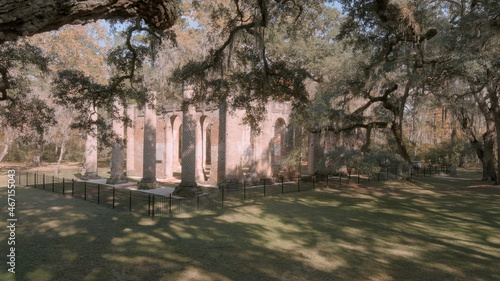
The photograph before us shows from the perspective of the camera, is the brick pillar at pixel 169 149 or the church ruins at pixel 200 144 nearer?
the church ruins at pixel 200 144

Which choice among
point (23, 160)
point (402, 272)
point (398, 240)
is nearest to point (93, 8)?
point (402, 272)

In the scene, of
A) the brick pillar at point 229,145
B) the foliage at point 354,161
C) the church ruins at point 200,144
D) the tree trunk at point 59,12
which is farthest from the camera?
the brick pillar at point 229,145

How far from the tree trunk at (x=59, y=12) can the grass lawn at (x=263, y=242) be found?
499cm

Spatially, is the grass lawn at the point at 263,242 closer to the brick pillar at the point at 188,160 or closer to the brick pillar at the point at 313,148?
the brick pillar at the point at 188,160

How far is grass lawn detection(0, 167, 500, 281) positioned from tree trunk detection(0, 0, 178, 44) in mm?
4994

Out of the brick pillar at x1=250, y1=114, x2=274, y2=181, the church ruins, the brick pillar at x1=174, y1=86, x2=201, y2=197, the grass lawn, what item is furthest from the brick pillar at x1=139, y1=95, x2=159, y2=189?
the brick pillar at x1=250, y1=114, x2=274, y2=181

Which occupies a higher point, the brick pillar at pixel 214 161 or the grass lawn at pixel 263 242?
the brick pillar at pixel 214 161

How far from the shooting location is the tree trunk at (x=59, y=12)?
3305mm

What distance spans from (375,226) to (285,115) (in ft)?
50.7

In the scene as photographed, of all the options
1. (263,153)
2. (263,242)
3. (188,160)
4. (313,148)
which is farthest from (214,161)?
(263,242)

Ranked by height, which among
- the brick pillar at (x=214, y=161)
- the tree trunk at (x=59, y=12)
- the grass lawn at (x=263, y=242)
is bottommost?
the grass lawn at (x=263, y=242)

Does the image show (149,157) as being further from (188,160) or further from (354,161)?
(354,161)

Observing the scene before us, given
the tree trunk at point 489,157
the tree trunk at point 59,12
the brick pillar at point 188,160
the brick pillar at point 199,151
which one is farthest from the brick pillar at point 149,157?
the tree trunk at point 489,157

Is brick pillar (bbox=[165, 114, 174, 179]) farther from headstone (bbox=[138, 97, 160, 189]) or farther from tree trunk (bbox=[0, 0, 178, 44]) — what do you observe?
tree trunk (bbox=[0, 0, 178, 44])
